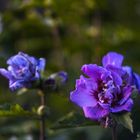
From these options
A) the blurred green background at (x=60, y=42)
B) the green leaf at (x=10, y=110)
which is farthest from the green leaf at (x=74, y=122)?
the blurred green background at (x=60, y=42)

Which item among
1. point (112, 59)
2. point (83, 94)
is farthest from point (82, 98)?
point (112, 59)

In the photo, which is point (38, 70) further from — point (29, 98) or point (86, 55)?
point (86, 55)

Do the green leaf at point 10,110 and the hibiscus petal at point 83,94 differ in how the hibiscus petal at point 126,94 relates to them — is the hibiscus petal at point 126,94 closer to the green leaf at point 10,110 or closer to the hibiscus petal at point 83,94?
the hibiscus petal at point 83,94

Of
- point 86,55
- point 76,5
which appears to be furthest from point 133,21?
point 76,5

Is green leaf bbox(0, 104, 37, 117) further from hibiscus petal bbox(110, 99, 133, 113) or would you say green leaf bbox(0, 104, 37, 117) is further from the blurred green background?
the blurred green background

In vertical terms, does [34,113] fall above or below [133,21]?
below
